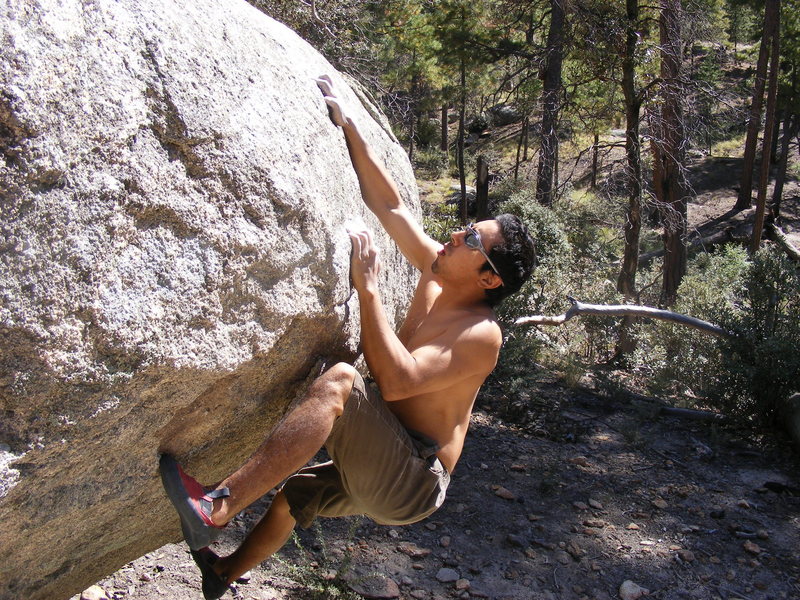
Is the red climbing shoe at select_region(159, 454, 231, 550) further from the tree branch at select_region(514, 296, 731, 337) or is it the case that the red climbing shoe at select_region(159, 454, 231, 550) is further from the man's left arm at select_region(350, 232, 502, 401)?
the tree branch at select_region(514, 296, 731, 337)

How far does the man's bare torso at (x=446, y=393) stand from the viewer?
265 centimetres

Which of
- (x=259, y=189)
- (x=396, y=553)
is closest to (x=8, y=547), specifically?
(x=259, y=189)

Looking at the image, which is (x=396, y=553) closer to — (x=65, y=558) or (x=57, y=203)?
(x=65, y=558)

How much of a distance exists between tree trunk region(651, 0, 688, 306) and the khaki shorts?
673cm

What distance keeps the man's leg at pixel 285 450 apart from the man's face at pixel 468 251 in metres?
0.79

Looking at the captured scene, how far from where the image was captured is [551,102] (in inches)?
366

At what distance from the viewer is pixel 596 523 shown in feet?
16.6

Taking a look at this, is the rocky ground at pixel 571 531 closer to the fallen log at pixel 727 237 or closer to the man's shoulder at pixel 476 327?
the man's shoulder at pixel 476 327

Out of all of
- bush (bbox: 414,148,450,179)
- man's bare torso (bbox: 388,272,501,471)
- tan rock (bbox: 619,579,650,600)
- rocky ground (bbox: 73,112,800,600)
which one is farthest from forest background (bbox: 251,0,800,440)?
bush (bbox: 414,148,450,179)

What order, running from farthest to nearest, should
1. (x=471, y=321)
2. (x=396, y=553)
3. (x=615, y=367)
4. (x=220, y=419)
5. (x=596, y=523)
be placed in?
(x=615, y=367) → (x=596, y=523) → (x=396, y=553) → (x=471, y=321) → (x=220, y=419)

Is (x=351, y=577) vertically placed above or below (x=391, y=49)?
below

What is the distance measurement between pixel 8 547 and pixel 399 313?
1.66 metres

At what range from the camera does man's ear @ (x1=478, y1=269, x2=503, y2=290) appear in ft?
9.11

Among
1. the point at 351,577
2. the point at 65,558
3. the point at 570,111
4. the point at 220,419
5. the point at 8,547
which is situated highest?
the point at 570,111
